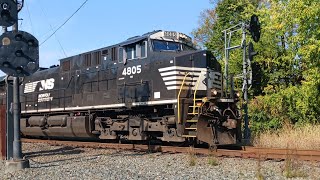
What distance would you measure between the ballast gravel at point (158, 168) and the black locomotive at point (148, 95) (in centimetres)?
123

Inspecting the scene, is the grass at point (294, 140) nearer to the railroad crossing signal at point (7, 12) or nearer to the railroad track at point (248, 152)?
the railroad track at point (248, 152)

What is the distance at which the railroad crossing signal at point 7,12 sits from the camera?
930 cm

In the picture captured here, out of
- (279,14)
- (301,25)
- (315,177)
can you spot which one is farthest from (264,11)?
(315,177)

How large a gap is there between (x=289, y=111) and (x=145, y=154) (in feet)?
34.1

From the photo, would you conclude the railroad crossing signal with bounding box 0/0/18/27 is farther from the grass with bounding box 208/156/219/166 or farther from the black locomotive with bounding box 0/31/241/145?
the grass with bounding box 208/156/219/166

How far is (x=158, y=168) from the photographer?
30.2 ft

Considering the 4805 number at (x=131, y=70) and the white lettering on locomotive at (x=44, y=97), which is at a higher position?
the 4805 number at (x=131, y=70)

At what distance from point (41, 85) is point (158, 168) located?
11.1m

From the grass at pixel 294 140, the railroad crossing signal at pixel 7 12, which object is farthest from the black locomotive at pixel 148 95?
the railroad crossing signal at pixel 7 12

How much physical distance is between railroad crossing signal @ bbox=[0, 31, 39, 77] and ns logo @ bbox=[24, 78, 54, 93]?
8.22 m

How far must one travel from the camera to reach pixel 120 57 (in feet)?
46.0

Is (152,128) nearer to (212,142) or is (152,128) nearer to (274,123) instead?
(212,142)

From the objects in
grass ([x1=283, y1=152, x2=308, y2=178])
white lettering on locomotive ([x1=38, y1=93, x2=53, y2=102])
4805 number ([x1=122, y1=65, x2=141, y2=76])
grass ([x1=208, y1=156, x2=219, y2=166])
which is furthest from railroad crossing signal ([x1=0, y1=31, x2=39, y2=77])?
white lettering on locomotive ([x1=38, y1=93, x2=53, y2=102])

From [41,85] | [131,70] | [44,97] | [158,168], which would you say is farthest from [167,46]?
[41,85]
